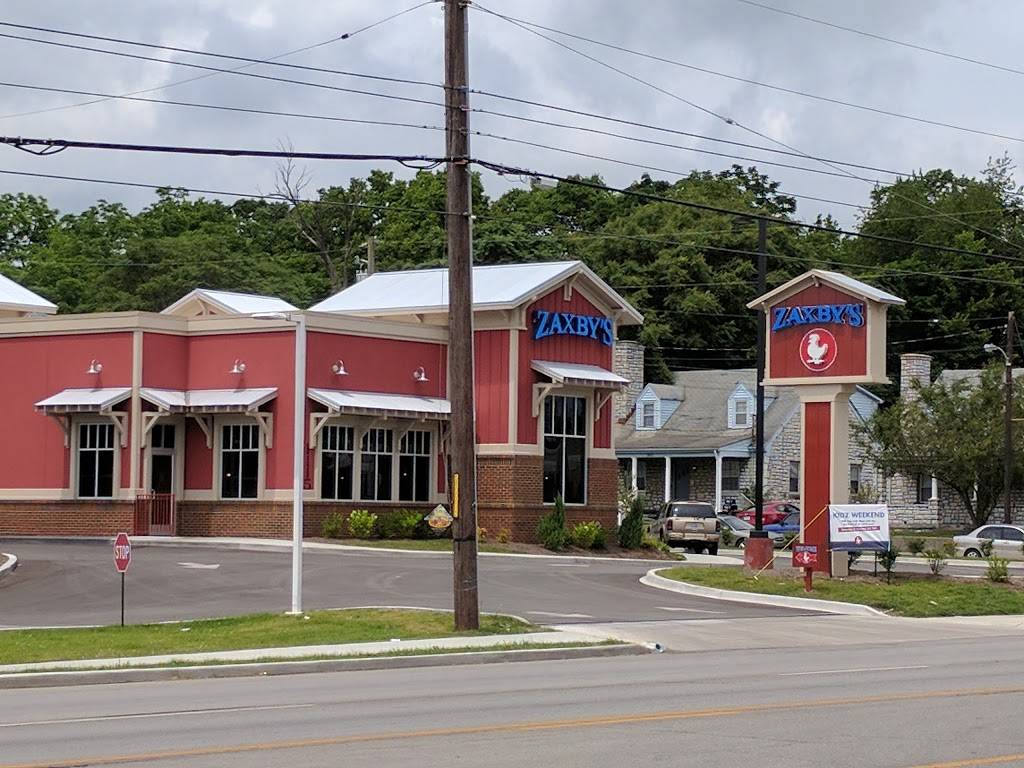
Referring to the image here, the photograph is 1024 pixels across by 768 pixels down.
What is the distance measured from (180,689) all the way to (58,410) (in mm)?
27877

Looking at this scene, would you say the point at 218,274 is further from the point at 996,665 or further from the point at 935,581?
the point at 996,665

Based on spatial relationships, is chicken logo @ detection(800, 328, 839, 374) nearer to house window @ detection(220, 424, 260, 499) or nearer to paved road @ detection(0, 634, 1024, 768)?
paved road @ detection(0, 634, 1024, 768)

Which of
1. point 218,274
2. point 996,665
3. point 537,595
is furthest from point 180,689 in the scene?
point 218,274

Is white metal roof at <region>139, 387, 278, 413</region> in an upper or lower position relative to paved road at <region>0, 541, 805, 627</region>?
upper

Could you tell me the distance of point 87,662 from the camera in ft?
66.4

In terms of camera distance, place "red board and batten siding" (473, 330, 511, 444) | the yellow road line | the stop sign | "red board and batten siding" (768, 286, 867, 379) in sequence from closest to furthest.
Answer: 1. the yellow road line
2. the stop sign
3. "red board and batten siding" (768, 286, 867, 379)
4. "red board and batten siding" (473, 330, 511, 444)

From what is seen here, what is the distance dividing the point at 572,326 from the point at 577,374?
1616mm

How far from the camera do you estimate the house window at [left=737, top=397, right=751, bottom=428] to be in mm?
72375

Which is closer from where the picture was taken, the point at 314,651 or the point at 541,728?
the point at 541,728

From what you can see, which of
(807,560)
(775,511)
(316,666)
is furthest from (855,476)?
(316,666)

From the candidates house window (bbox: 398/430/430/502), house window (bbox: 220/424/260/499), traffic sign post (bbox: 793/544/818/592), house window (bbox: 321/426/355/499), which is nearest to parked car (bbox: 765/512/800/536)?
house window (bbox: 398/430/430/502)

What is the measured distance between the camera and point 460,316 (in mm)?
23750

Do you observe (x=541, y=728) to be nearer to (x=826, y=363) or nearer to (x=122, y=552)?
(x=122, y=552)

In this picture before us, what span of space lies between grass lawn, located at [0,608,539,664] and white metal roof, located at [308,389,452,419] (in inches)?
696
